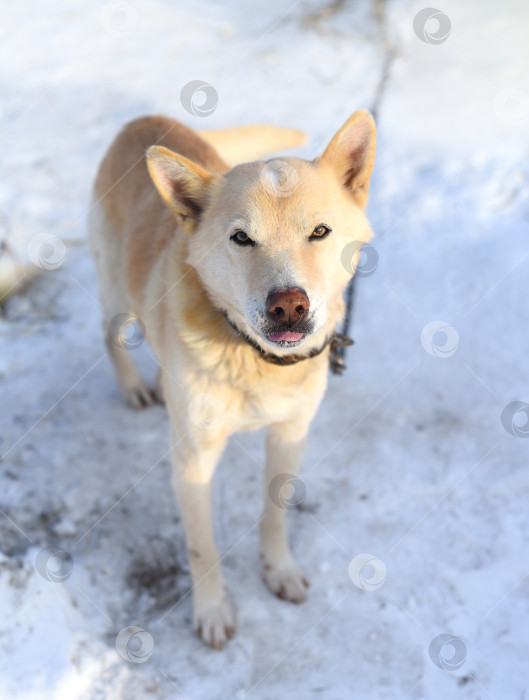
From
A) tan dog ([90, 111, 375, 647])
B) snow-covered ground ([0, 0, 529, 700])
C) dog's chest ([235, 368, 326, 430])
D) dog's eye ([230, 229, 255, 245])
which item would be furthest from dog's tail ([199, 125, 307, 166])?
dog's chest ([235, 368, 326, 430])

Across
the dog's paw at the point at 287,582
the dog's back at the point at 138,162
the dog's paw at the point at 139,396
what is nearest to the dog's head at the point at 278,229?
the dog's back at the point at 138,162

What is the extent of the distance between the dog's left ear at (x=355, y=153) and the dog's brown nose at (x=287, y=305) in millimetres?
556

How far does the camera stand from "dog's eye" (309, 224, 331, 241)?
1989 mm

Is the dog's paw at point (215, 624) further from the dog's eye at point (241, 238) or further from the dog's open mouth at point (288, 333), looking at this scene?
the dog's eye at point (241, 238)

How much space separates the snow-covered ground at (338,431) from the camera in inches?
95.4

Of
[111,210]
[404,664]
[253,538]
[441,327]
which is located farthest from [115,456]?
[441,327]

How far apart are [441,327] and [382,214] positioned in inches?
38.3

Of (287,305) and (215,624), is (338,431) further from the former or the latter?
(287,305)

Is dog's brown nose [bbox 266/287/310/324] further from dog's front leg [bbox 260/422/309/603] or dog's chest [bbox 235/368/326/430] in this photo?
dog's front leg [bbox 260/422/309/603]

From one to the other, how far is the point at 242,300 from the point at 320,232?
1.12 feet

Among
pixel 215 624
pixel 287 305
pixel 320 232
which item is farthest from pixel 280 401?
pixel 215 624

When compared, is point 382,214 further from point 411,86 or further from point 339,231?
point 339,231

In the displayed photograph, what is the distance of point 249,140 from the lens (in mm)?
3416

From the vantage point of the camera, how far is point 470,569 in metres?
2.69
